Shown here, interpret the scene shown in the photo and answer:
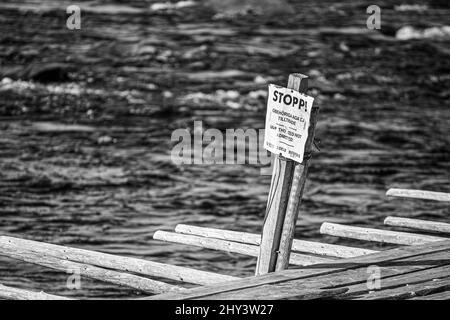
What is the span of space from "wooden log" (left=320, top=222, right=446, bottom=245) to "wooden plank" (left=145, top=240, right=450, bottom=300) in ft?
2.31

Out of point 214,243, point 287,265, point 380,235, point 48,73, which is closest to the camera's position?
point 287,265

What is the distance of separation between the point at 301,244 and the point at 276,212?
1452 mm

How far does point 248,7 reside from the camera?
1318 inches

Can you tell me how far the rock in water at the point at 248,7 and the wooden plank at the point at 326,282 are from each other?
989 inches

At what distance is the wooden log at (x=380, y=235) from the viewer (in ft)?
32.3

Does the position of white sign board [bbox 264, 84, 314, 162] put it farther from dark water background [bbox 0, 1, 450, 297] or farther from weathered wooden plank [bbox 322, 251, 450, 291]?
dark water background [bbox 0, 1, 450, 297]

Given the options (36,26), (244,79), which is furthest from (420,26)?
(36,26)

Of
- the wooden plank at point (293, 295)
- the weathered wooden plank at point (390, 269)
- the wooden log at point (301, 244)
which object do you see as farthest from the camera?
the wooden log at point (301, 244)

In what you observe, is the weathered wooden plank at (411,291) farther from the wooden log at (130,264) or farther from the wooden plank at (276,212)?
the wooden log at (130,264)

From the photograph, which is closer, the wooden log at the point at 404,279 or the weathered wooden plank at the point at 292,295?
the weathered wooden plank at the point at 292,295

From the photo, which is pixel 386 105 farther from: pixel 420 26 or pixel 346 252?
pixel 346 252

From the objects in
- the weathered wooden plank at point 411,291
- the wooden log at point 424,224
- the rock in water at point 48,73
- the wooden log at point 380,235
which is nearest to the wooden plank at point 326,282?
the weathered wooden plank at point 411,291

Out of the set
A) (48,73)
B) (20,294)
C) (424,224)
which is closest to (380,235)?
(424,224)

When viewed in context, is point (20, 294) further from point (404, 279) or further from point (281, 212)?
point (404, 279)
